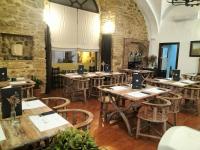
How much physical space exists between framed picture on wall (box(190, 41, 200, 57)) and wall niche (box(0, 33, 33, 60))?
6.47 m

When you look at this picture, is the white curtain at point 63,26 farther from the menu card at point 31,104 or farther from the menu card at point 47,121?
the menu card at point 47,121

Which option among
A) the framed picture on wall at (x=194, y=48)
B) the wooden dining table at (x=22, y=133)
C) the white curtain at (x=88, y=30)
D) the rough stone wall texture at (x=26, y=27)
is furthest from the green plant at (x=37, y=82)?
the framed picture on wall at (x=194, y=48)

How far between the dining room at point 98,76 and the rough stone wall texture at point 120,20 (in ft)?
0.14

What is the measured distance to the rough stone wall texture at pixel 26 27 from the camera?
484cm

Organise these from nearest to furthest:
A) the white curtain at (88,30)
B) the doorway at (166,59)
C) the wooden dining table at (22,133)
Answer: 1. the wooden dining table at (22,133)
2. the white curtain at (88,30)
3. the doorway at (166,59)

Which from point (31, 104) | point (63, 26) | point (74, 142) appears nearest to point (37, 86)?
point (63, 26)

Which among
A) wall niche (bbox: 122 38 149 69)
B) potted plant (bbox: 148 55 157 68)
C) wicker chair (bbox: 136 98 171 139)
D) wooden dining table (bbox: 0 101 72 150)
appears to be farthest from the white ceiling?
wooden dining table (bbox: 0 101 72 150)

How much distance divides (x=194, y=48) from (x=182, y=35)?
0.85 metres

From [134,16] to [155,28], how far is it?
4.45 ft

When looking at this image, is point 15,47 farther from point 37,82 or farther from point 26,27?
point 37,82

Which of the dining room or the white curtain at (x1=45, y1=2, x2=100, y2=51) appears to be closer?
the dining room

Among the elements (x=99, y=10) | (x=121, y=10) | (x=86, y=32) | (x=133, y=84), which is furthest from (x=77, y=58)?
(x=133, y=84)

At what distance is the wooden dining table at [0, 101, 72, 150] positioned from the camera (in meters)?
1.35

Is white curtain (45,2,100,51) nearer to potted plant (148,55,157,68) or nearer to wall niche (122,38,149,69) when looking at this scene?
wall niche (122,38,149,69)
